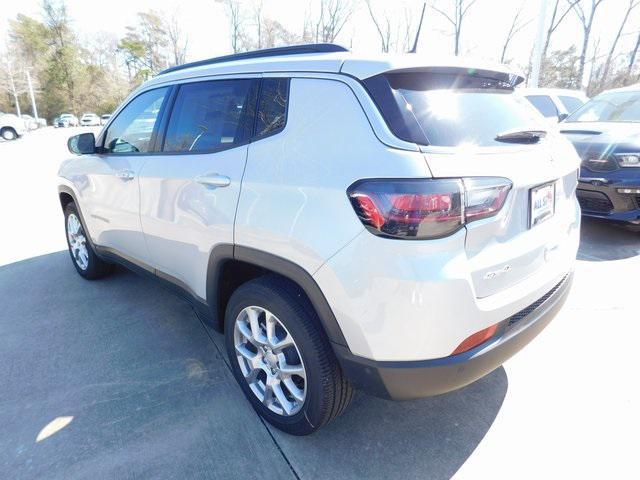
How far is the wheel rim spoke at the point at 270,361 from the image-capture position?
1.98 meters

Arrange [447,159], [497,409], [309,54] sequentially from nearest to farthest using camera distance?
[447,159] → [309,54] → [497,409]

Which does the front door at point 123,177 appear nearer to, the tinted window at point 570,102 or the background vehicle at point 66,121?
the tinted window at point 570,102

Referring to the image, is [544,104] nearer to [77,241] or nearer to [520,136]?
[520,136]

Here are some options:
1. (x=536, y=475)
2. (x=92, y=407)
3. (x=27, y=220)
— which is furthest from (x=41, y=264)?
(x=536, y=475)

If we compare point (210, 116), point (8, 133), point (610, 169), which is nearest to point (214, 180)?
point (210, 116)

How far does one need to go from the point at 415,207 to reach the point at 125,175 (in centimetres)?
233

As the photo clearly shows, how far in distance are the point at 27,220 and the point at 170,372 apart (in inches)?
218

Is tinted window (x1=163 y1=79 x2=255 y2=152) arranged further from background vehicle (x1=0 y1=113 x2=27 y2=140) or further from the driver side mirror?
background vehicle (x1=0 y1=113 x2=27 y2=140)

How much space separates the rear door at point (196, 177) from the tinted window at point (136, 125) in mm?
256

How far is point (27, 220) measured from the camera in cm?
648

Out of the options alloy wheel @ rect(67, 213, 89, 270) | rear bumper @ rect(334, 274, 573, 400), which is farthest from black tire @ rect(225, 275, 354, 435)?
alloy wheel @ rect(67, 213, 89, 270)

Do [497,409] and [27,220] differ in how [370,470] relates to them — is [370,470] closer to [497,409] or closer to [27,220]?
[497,409]

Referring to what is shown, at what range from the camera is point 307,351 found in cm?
180

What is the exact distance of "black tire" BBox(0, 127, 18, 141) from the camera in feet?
78.2
